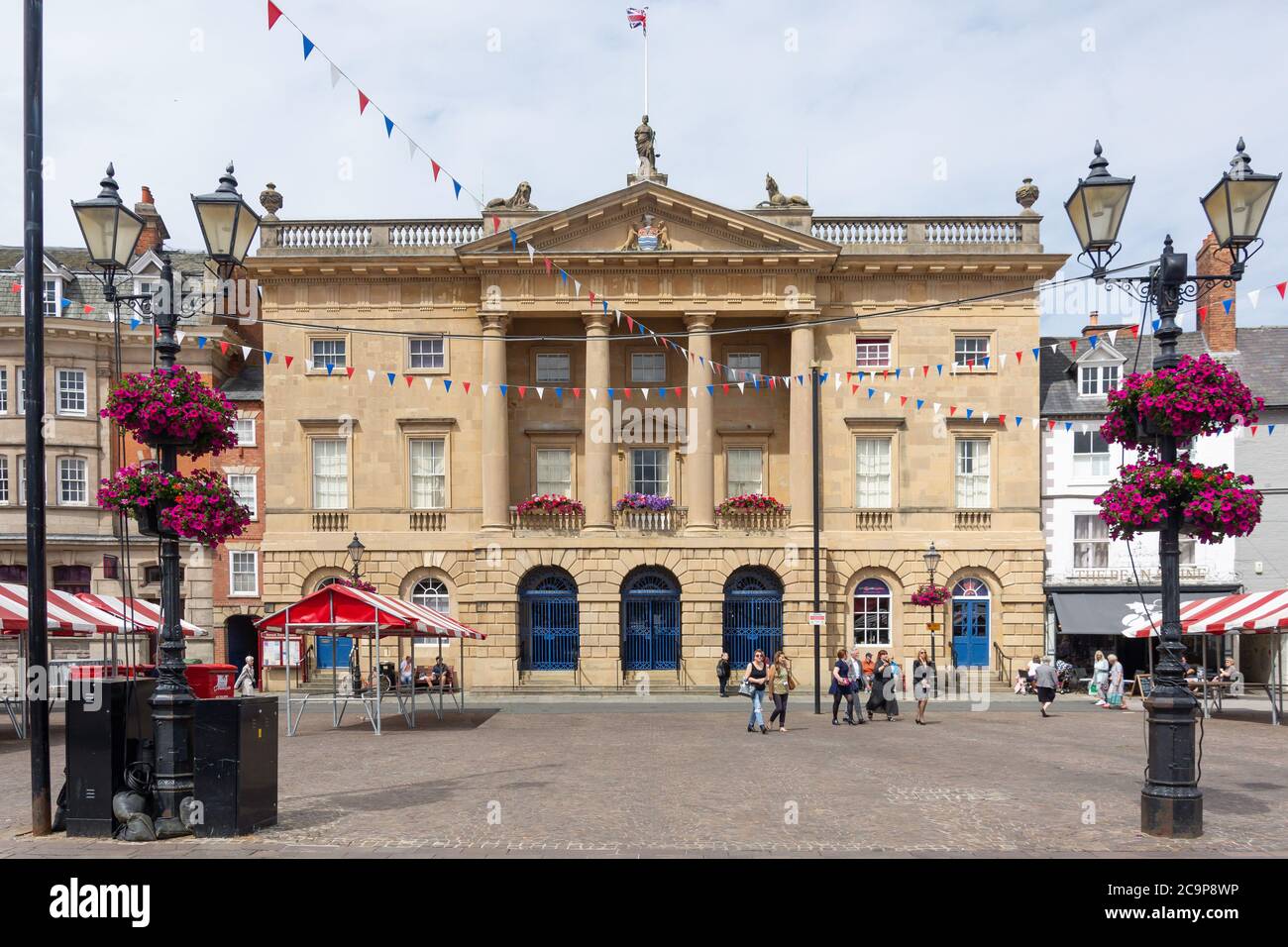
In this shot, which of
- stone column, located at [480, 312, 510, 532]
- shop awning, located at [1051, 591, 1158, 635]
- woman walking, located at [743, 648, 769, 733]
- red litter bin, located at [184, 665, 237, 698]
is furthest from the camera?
stone column, located at [480, 312, 510, 532]

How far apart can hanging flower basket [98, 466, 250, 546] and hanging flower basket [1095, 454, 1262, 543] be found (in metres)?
9.57

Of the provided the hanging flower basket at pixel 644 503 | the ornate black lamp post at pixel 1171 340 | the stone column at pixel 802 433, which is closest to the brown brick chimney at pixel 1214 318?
the stone column at pixel 802 433

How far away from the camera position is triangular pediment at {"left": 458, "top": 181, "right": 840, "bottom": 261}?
1441 inches

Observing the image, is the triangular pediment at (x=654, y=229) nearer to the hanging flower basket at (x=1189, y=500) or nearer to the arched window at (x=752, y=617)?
the arched window at (x=752, y=617)

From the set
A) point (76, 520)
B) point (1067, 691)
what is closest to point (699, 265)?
point (1067, 691)

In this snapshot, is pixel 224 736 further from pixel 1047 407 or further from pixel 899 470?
pixel 1047 407

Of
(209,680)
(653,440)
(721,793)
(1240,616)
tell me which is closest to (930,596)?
(1240,616)

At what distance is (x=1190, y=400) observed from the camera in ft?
38.3

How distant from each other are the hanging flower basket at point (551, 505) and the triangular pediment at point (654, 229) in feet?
25.9

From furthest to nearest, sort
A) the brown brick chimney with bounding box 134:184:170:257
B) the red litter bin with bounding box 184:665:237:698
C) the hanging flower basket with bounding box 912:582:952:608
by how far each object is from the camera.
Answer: the brown brick chimney with bounding box 134:184:170:257
the hanging flower basket with bounding box 912:582:952:608
the red litter bin with bounding box 184:665:237:698

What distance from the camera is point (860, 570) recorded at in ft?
123

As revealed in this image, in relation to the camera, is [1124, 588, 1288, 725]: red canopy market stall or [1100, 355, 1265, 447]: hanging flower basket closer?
[1100, 355, 1265, 447]: hanging flower basket

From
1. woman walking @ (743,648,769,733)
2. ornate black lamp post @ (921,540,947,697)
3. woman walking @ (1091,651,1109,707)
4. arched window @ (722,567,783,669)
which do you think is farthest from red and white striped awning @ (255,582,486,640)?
woman walking @ (1091,651,1109,707)

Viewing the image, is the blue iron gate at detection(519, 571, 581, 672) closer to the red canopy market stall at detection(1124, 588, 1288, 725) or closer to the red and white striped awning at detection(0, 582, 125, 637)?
the red and white striped awning at detection(0, 582, 125, 637)
